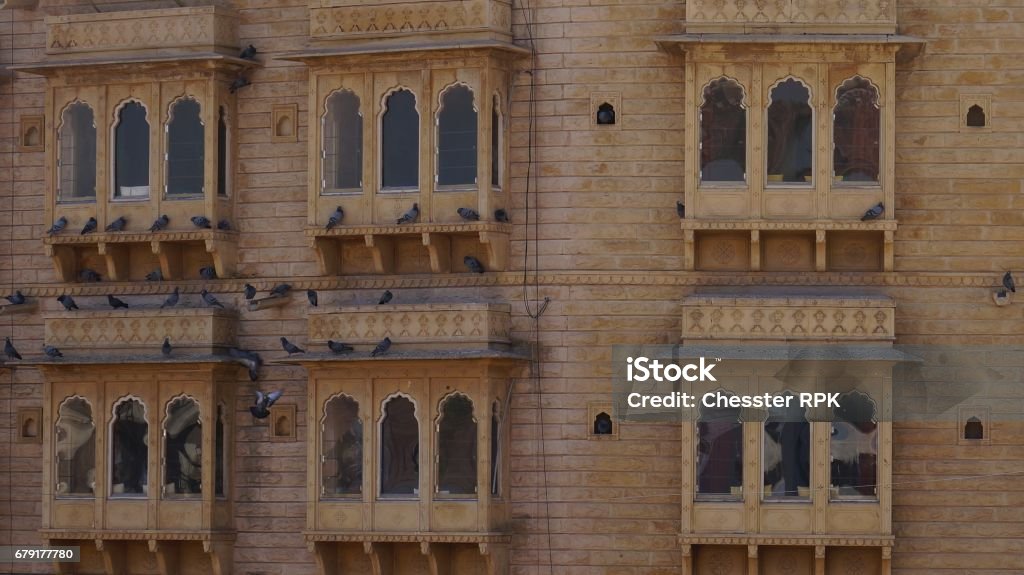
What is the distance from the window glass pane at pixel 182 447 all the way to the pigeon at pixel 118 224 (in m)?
2.61

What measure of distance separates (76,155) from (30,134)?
41.1 inches

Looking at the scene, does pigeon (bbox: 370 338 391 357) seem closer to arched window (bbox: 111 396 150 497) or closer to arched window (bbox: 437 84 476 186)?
arched window (bbox: 437 84 476 186)

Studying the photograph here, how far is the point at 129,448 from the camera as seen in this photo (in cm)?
3275

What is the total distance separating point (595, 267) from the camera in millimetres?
31578

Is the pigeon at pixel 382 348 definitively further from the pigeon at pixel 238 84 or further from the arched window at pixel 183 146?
the pigeon at pixel 238 84

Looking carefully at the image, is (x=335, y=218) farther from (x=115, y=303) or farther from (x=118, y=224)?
(x=115, y=303)

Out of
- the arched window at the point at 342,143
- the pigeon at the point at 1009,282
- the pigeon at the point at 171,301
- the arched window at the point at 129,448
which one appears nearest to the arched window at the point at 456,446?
the arched window at the point at 342,143

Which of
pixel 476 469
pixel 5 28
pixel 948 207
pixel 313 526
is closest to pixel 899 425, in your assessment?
pixel 948 207

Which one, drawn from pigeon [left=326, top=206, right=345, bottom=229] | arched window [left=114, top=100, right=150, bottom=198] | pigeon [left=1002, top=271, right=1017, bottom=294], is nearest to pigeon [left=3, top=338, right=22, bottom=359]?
arched window [left=114, top=100, right=150, bottom=198]

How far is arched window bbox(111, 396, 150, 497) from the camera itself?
3269 centimetres

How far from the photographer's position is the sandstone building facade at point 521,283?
100ft

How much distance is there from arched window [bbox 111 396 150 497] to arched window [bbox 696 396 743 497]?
7.90m

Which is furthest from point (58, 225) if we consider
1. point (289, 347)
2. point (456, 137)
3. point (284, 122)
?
point (456, 137)

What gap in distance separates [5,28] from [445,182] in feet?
24.7
